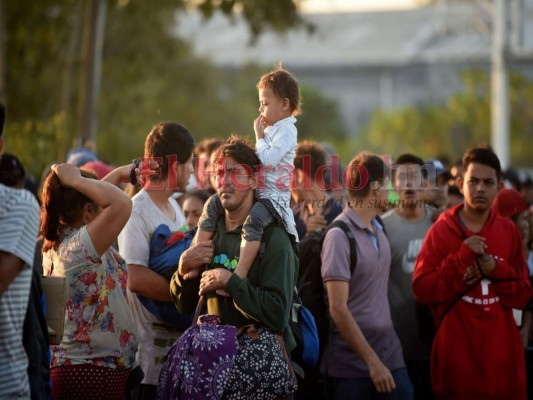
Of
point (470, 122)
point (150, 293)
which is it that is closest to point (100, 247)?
point (150, 293)

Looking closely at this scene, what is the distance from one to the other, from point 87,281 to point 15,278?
1119mm

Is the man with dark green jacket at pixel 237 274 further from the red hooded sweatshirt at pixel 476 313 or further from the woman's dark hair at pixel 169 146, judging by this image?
the red hooded sweatshirt at pixel 476 313

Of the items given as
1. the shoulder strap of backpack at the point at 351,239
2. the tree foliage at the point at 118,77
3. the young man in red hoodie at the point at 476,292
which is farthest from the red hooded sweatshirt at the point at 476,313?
the tree foliage at the point at 118,77

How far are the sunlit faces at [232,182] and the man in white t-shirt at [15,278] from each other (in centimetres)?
132

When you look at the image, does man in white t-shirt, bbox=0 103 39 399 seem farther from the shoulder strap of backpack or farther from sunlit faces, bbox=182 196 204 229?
sunlit faces, bbox=182 196 204 229

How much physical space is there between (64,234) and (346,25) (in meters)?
85.1

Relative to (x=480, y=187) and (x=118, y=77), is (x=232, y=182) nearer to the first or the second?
(x=480, y=187)

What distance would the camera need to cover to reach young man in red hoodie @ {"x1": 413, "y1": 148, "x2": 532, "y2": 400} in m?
7.46

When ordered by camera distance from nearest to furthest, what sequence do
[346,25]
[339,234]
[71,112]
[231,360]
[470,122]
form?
[231,360] → [339,234] → [71,112] → [470,122] → [346,25]

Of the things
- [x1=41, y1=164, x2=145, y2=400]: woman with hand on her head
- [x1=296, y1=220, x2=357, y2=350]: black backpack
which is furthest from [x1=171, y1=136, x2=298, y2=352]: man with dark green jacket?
[x1=296, y1=220, x2=357, y2=350]: black backpack

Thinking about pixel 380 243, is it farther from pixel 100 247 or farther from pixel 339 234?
pixel 100 247

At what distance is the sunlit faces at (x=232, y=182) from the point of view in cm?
616

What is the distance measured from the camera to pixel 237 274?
5984mm

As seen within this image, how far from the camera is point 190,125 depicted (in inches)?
1517
